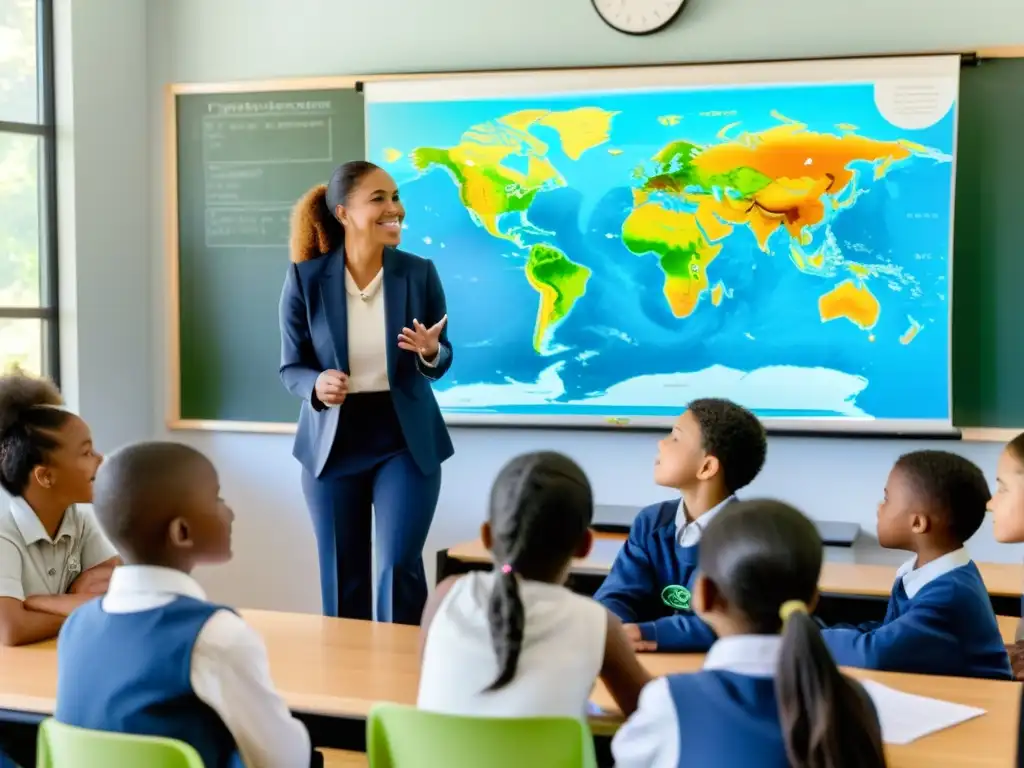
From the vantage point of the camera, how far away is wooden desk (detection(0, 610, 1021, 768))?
5.17 feet

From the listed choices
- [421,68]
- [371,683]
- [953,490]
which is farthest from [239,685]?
[421,68]

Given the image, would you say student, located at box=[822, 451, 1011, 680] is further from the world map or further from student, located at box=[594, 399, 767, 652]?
the world map

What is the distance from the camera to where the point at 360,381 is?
328cm

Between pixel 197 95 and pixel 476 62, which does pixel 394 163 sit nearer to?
pixel 476 62

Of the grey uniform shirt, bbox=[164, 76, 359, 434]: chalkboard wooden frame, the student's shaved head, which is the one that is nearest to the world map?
bbox=[164, 76, 359, 434]: chalkboard wooden frame

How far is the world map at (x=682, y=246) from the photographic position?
3941 mm

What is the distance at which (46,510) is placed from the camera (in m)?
2.40

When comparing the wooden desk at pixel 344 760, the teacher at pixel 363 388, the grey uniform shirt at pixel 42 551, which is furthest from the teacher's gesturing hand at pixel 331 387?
the wooden desk at pixel 344 760

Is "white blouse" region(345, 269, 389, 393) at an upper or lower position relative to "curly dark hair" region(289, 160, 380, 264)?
lower

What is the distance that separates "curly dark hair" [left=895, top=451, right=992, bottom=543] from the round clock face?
2352mm

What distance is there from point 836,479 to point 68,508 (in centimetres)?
260

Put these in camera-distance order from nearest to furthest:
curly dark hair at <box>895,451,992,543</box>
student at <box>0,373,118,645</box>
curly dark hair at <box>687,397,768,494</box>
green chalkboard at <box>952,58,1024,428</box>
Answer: curly dark hair at <box>895,451,992,543</box> < student at <box>0,373,118,645</box> < curly dark hair at <box>687,397,768,494</box> < green chalkboard at <box>952,58,1024,428</box>

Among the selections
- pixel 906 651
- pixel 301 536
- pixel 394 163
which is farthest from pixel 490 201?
pixel 906 651

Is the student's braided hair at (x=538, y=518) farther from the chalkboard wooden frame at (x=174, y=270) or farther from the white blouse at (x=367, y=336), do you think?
the chalkboard wooden frame at (x=174, y=270)
